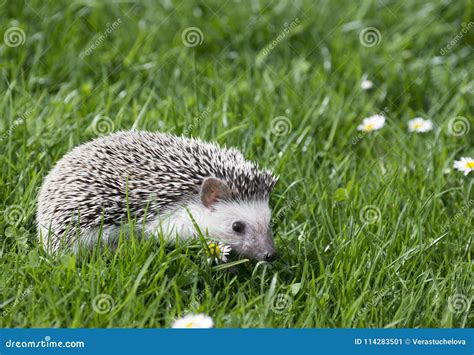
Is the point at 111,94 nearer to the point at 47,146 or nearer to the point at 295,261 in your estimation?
the point at 47,146

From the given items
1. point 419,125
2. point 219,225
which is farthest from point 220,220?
point 419,125

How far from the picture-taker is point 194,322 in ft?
15.3

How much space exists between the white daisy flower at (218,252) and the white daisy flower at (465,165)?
2.35 m

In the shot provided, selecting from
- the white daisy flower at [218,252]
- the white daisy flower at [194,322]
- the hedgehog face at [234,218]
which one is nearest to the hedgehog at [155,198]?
the hedgehog face at [234,218]

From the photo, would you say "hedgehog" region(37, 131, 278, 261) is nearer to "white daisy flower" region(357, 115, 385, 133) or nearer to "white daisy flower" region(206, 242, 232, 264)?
"white daisy flower" region(206, 242, 232, 264)

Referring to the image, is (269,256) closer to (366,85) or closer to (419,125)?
(419,125)

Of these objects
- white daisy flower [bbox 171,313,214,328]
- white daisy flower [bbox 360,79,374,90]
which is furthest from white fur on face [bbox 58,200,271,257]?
white daisy flower [bbox 360,79,374,90]

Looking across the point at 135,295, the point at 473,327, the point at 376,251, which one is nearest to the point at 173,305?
the point at 135,295

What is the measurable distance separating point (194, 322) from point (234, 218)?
1.04 m

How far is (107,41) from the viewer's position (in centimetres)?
838

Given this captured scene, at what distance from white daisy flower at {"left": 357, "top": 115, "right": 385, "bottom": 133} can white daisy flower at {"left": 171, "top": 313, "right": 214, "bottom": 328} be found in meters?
3.17

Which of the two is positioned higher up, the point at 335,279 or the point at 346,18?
the point at 346,18

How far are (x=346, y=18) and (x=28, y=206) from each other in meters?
4.63

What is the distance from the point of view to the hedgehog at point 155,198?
5.37m
